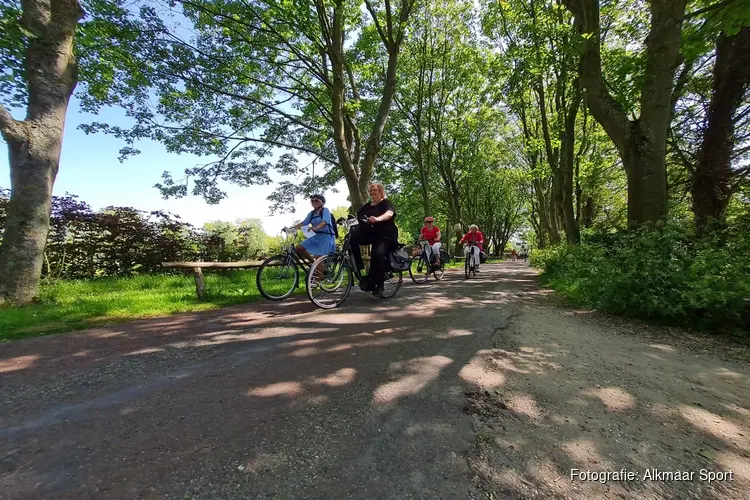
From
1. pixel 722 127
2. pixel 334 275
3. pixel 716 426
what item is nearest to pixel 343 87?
pixel 334 275

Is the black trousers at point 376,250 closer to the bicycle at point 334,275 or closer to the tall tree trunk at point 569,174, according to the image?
the bicycle at point 334,275

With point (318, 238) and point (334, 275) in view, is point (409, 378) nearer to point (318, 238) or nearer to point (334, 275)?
point (334, 275)

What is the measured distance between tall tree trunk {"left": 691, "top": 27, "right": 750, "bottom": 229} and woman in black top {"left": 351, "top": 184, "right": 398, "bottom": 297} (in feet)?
24.2

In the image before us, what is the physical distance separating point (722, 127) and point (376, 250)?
29.7 ft

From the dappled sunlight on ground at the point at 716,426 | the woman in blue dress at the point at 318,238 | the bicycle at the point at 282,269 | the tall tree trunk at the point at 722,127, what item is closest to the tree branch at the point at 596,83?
the tall tree trunk at the point at 722,127

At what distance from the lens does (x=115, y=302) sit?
18.0ft

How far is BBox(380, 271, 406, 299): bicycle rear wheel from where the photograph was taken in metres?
6.60

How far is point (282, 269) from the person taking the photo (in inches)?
257

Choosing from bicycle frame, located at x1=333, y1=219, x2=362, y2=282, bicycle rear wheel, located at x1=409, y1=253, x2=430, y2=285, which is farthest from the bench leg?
bicycle rear wheel, located at x1=409, y1=253, x2=430, y2=285

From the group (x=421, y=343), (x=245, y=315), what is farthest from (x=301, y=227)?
(x=421, y=343)

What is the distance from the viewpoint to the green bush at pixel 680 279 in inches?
150

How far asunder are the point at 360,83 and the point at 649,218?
13.6 metres

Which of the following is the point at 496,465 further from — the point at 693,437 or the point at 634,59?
the point at 634,59

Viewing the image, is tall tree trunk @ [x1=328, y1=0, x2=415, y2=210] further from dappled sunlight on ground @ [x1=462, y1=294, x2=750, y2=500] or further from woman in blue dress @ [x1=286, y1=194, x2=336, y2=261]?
dappled sunlight on ground @ [x1=462, y1=294, x2=750, y2=500]
